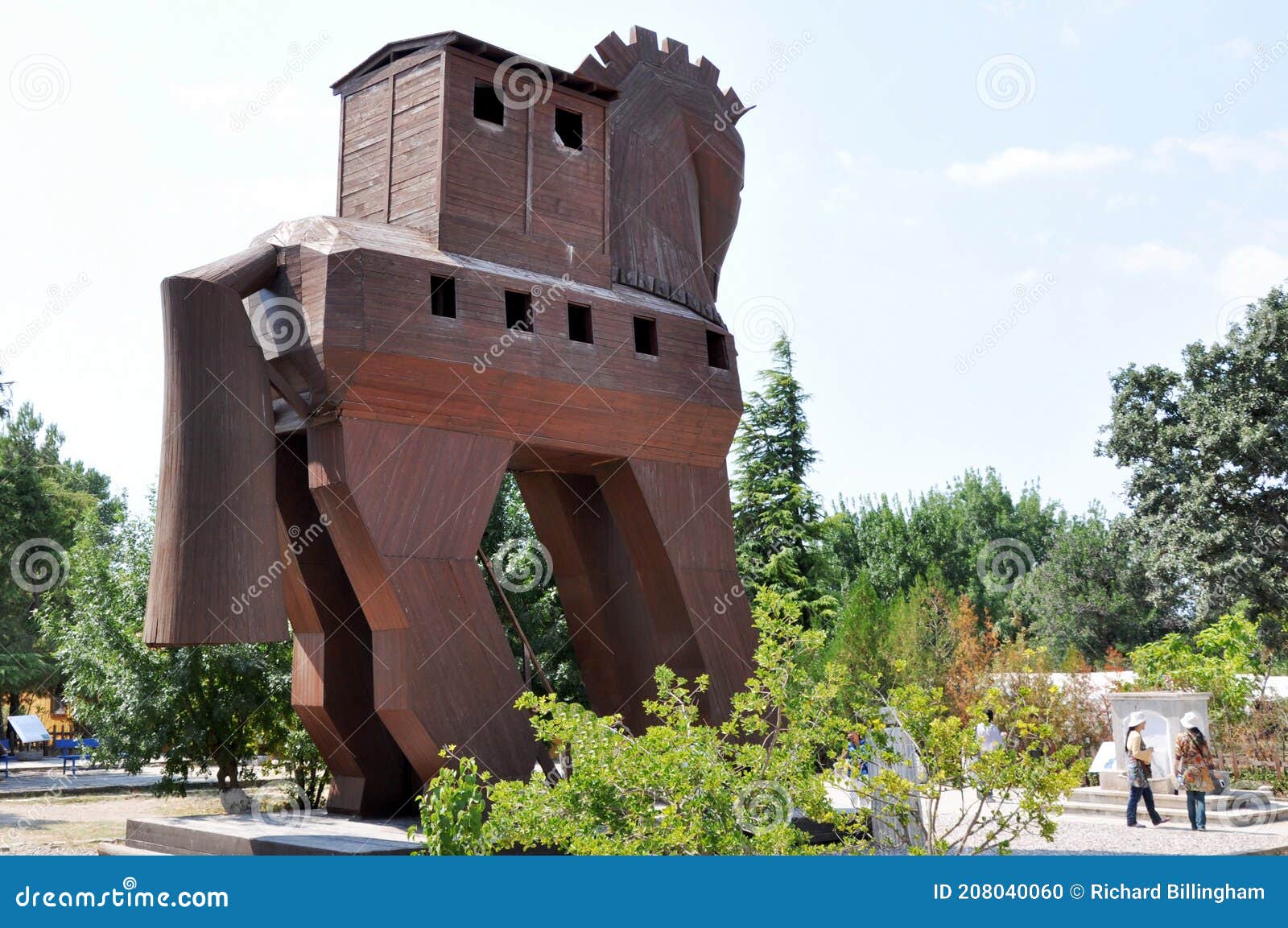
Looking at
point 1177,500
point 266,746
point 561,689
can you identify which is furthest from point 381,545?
point 1177,500

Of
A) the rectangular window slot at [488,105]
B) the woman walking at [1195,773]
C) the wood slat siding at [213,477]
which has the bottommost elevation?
the woman walking at [1195,773]

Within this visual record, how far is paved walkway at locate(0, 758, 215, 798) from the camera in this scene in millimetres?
24000

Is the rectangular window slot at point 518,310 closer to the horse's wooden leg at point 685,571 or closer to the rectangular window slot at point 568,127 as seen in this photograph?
the horse's wooden leg at point 685,571

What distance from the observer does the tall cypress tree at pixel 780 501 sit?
106 feet

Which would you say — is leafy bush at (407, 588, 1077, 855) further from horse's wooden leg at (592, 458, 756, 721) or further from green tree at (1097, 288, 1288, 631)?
green tree at (1097, 288, 1288, 631)

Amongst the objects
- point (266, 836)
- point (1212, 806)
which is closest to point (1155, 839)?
point (1212, 806)

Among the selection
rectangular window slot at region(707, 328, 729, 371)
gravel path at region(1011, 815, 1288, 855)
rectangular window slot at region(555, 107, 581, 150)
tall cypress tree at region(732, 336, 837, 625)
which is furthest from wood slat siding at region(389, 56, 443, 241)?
tall cypress tree at region(732, 336, 837, 625)

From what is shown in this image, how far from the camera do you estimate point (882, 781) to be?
804cm

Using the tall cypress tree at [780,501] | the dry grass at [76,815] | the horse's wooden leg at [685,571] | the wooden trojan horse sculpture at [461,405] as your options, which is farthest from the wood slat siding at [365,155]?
the tall cypress tree at [780,501]

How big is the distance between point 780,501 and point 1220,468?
1125cm

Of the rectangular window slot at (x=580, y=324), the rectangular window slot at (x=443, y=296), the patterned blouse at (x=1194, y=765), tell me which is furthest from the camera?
the patterned blouse at (x=1194, y=765)

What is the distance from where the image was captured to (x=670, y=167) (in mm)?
16094

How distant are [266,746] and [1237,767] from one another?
52.5 feet

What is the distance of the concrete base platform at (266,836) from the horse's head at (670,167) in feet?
23.9
